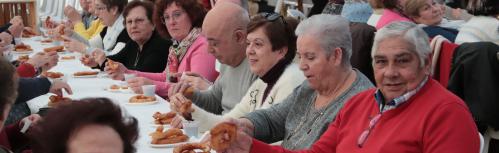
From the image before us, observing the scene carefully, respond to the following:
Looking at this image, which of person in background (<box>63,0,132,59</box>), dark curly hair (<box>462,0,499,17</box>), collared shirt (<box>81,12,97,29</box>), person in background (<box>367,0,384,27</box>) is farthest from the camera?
collared shirt (<box>81,12,97,29</box>)

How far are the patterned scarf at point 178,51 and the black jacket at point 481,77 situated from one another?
1.44 metres

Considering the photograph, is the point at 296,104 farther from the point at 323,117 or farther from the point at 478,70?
the point at 478,70

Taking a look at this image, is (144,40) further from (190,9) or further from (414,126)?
(414,126)

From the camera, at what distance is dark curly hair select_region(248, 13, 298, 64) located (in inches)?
112

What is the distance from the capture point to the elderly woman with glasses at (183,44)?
398cm

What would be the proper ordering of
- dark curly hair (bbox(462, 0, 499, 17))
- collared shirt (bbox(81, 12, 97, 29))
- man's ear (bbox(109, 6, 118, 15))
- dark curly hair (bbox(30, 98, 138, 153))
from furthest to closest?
collared shirt (bbox(81, 12, 97, 29))
man's ear (bbox(109, 6, 118, 15))
dark curly hair (bbox(462, 0, 499, 17))
dark curly hair (bbox(30, 98, 138, 153))

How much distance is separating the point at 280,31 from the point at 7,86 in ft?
4.11

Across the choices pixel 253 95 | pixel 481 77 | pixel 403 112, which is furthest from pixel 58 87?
pixel 481 77

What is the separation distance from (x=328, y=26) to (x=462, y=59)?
1.49 m

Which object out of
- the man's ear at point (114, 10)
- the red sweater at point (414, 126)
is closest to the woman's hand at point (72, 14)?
the man's ear at point (114, 10)

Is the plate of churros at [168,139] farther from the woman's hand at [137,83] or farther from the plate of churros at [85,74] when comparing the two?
the plate of churros at [85,74]

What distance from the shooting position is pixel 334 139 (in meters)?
2.31

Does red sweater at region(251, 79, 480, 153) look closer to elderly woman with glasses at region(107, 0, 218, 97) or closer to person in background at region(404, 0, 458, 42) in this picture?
elderly woman with glasses at region(107, 0, 218, 97)

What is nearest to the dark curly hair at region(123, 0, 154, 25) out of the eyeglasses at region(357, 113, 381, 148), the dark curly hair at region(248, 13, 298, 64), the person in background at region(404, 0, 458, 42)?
the person in background at region(404, 0, 458, 42)
